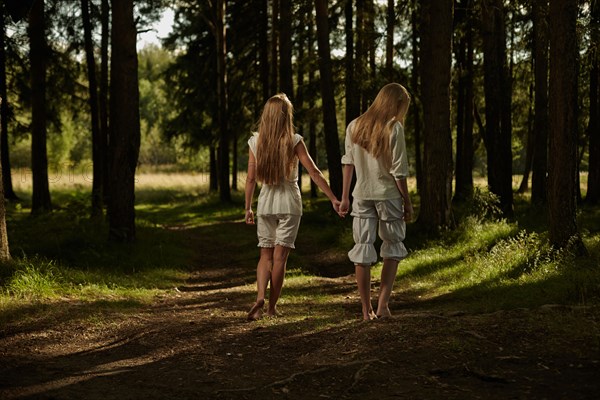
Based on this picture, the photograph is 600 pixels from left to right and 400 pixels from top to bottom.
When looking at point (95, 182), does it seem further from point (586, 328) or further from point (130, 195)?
point (586, 328)

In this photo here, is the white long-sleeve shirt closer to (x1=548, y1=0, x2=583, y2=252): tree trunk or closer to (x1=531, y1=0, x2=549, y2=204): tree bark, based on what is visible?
(x1=548, y1=0, x2=583, y2=252): tree trunk

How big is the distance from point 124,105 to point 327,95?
8.15 m

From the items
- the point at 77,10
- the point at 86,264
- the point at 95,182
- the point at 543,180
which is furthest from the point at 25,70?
the point at 543,180

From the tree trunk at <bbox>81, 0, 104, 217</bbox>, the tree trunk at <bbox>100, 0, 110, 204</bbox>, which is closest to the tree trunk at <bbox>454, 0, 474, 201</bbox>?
the tree trunk at <bbox>100, 0, 110, 204</bbox>

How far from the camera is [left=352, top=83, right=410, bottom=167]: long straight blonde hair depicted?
7016mm

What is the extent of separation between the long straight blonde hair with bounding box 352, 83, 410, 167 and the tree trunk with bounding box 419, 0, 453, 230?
753 centimetres

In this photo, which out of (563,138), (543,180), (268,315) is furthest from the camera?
(543,180)

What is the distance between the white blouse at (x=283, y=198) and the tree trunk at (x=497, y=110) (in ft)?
38.1

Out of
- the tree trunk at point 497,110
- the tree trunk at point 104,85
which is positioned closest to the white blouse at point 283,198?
the tree trunk at point 497,110

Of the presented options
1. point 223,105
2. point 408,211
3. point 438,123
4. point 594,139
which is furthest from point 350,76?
point 408,211

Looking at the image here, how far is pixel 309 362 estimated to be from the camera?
5.81m

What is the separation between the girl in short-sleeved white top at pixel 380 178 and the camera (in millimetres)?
7023

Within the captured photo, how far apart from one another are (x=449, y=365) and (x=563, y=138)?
5.87m

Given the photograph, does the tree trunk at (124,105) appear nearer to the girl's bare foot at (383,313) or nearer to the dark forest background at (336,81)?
the dark forest background at (336,81)
